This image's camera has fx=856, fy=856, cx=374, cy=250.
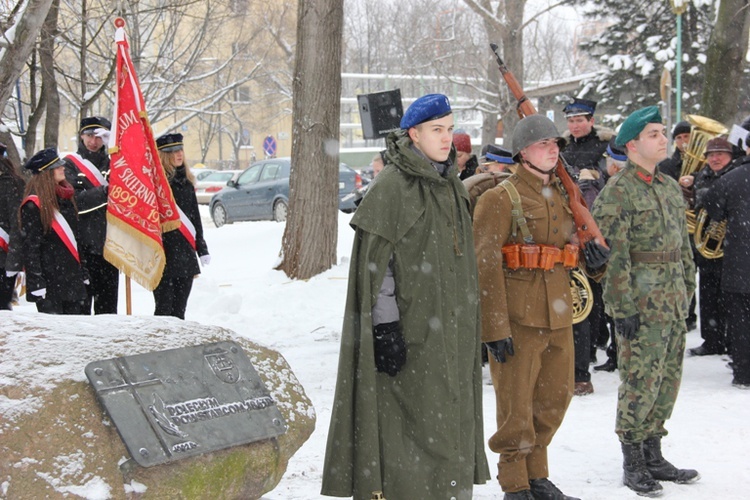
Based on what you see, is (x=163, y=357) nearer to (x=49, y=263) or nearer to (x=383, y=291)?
(x=383, y=291)

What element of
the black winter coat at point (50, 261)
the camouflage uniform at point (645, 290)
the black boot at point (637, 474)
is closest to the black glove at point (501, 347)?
the camouflage uniform at point (645, 290)

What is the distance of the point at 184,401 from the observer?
3586mm

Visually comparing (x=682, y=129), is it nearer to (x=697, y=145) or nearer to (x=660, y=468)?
(x=697, y=145)

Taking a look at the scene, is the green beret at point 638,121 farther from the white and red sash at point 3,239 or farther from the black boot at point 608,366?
the white and red sash at point 3,239

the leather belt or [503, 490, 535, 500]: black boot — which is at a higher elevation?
the leather belt

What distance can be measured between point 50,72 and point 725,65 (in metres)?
9.56

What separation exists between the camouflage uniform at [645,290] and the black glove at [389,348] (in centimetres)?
155

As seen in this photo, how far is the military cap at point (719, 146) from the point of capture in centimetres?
792

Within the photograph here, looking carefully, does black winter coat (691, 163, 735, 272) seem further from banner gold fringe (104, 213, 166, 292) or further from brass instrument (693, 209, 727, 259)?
banner gold fringe (104, 213, 166, 292)

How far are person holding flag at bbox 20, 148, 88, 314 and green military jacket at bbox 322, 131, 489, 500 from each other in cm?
393

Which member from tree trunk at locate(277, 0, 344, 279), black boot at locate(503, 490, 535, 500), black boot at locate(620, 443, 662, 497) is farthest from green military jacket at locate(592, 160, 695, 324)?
tree trunk at locate(277, 0, 344, 279)

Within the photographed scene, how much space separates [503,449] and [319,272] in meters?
7.33

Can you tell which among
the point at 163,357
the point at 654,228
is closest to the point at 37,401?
the point at 163,357

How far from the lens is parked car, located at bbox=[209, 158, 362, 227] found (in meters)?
21.2
